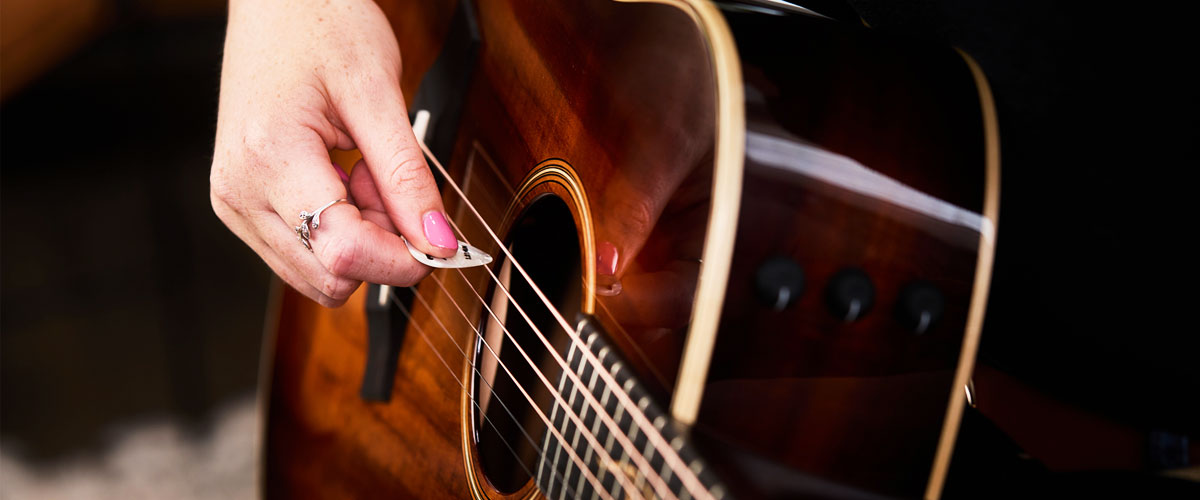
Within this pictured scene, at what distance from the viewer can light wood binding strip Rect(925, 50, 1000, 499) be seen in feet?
1.50

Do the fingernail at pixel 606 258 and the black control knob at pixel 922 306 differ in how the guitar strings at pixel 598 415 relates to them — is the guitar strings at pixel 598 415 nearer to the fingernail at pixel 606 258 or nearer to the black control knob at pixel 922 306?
the fingernail at pixel 606 258

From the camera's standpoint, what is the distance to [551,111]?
0.61 metres

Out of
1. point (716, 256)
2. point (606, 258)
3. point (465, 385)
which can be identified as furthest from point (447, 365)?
point (716, 256)

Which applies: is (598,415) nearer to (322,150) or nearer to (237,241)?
(322,150)

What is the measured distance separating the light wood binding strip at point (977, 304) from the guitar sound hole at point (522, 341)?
27 centimetres

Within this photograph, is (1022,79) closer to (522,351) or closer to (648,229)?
(648,229)

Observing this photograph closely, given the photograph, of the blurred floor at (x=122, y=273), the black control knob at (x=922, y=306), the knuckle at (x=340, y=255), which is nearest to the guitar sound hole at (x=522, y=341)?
the knuckle at (x=340, y=255)

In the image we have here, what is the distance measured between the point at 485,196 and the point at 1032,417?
0.49 metres

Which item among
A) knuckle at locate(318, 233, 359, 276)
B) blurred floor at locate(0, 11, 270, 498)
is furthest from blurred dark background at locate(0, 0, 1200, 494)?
knuckle at locate(318, 233, 359, 276)

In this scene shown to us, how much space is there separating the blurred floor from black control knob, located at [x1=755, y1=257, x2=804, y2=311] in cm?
131

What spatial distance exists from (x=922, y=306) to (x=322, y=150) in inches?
20.1

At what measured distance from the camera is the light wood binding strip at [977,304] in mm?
458

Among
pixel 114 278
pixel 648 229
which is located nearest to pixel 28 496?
pixel 114 278

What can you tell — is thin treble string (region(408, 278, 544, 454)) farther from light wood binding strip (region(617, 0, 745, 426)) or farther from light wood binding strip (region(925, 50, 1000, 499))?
light wood binding strip (region(925, 50, 1000, 499))
